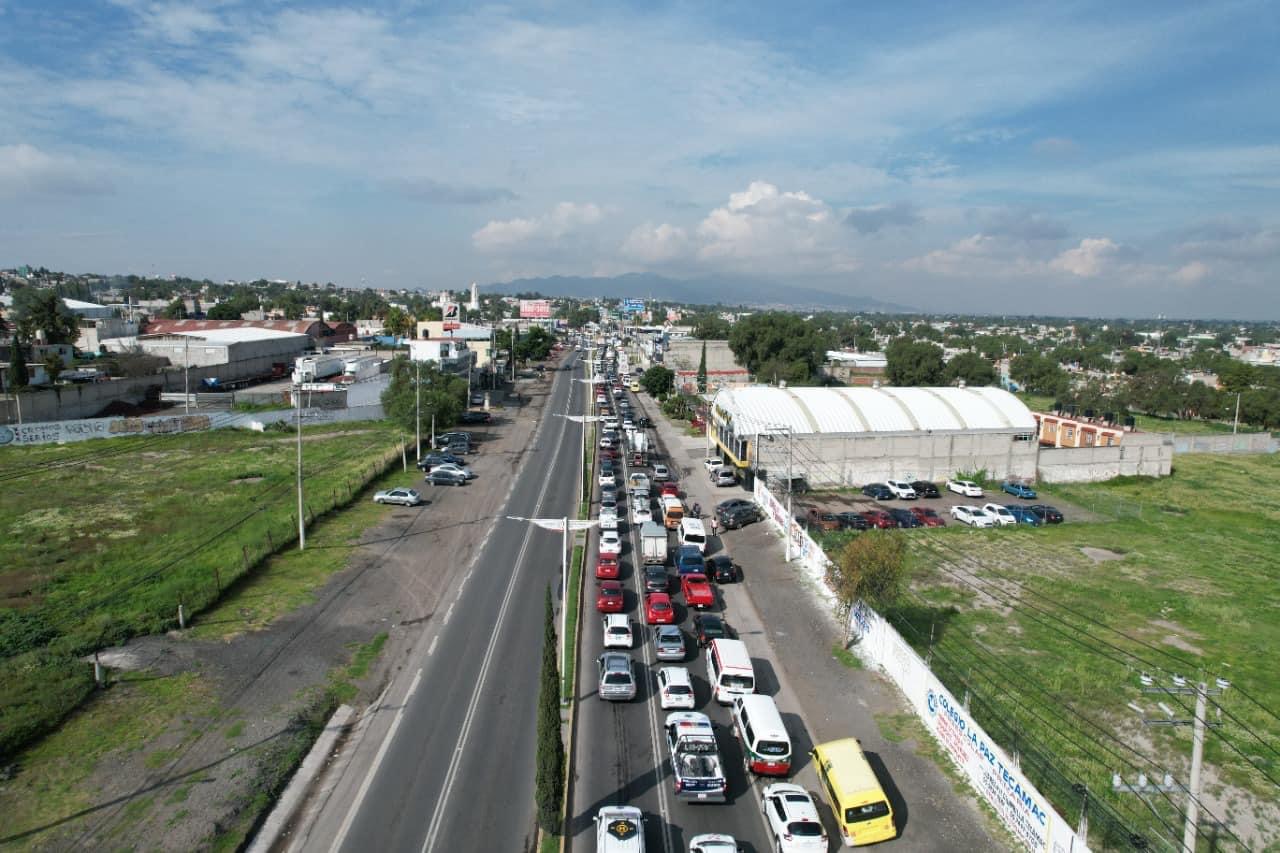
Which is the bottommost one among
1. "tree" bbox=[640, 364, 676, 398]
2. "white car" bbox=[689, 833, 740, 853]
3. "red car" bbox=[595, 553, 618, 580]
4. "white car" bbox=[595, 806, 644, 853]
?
"white car" bbox=[689, 833, 740, 853]

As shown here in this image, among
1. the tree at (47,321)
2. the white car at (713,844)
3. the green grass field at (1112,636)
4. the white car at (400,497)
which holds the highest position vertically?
the tree at (47,321)

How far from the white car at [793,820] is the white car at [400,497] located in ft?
→ 102

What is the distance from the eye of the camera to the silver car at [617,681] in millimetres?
22250

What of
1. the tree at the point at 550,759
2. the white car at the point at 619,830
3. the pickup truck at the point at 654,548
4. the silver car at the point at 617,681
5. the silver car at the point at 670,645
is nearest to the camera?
the white car at the point at 619,830

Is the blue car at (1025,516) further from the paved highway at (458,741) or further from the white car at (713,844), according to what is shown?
the white car at (713,844)

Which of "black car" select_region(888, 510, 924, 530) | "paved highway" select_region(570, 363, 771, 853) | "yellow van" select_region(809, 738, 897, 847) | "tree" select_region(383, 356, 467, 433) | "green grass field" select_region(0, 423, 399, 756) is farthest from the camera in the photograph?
"tree" select_region(383, 356, 467, 433)

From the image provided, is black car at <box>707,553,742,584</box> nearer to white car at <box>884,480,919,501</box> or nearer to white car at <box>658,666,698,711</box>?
white car at <box>658,666,698,711</box>

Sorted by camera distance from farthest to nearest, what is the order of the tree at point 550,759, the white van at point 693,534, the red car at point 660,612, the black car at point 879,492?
the black car at point 879,492
the white van at point 693,534
the red car at point 660,612
the tree at point 550,759

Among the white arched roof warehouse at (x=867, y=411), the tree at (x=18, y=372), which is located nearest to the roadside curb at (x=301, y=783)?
the white arched roof warehouse at (x=867, y=411)

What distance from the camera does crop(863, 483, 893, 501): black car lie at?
48812 millimetres

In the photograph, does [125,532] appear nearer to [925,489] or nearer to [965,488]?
[925,489]

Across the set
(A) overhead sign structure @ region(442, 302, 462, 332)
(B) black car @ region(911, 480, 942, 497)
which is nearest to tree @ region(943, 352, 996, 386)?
(B) black car @ region(911, 480, 942, 497)

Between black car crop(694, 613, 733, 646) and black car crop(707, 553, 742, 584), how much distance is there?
5.60m

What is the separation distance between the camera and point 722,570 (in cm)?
3331
